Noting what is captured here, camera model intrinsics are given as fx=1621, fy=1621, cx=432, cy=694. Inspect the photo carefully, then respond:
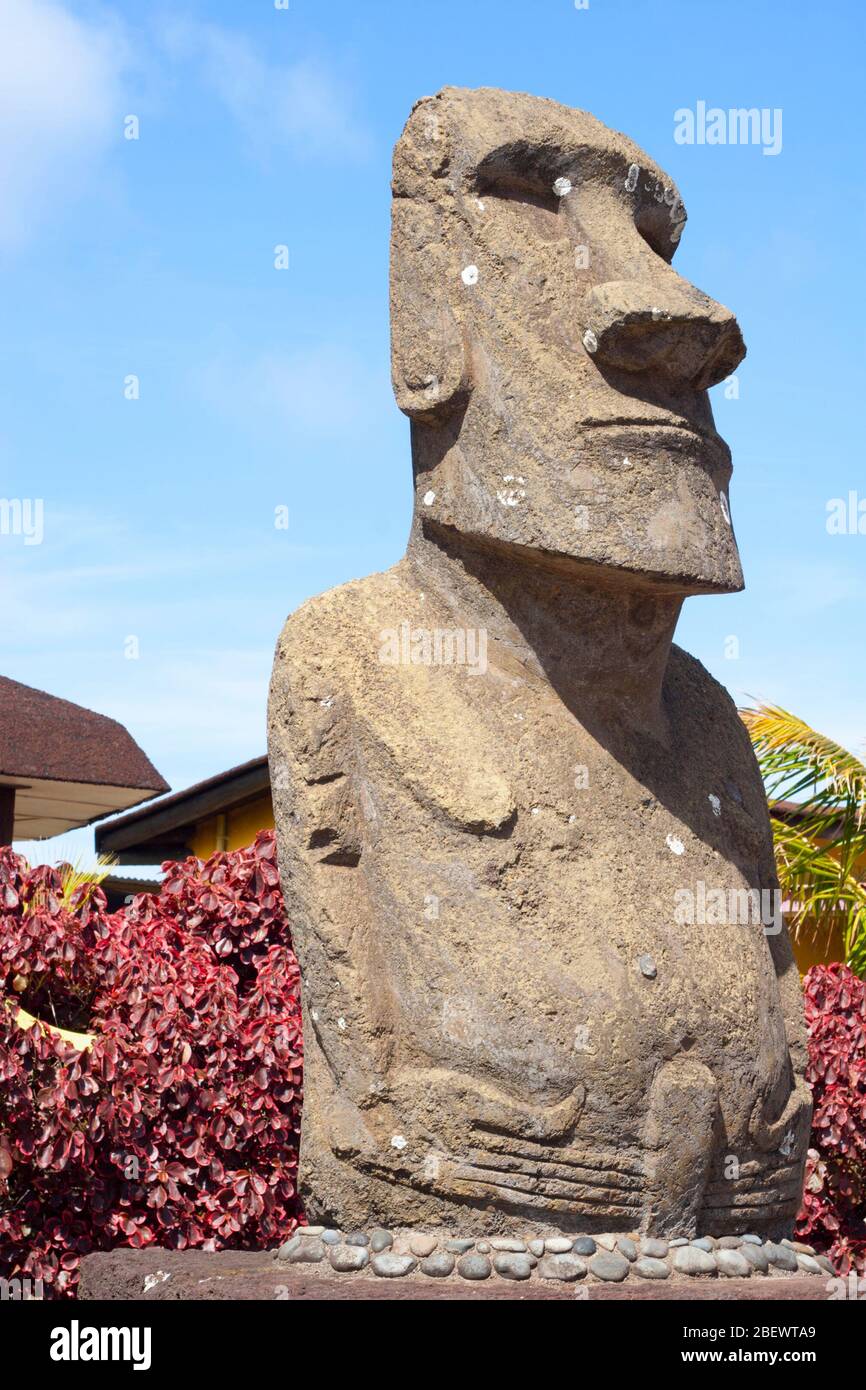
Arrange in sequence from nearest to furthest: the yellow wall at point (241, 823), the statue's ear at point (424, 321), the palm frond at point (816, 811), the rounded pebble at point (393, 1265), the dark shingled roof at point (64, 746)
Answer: the rounded pebble at point (393, 1265), the statue's ear at point (424, 321), the palm frond at point (816, 811), the dark shingled roof at point (64, 746), the yellow wall at point (241, 823)

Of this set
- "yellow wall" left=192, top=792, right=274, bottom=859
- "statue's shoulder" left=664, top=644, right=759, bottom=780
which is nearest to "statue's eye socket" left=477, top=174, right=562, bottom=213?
"statue's shoulder" left=664, top=644, right=759, bottom=780

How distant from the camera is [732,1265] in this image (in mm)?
3654

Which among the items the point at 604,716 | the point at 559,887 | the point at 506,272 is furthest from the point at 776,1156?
the point at 506,272

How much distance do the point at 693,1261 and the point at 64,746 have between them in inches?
348

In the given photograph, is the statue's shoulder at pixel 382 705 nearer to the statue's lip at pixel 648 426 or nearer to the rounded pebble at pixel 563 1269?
the statue's lip at pixel 648 426

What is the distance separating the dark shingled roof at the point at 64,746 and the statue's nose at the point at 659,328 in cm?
817

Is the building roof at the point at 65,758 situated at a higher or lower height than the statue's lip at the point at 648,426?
higher

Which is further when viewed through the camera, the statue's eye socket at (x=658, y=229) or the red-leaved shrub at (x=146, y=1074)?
the red-leaved shrub at (x=146, y=1074)

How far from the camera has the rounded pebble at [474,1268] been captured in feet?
11.5

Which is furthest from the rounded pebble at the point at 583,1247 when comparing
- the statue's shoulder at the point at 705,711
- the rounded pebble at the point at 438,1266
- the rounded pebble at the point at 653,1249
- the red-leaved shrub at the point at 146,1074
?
the red-leaved shrub at the point at 146,1074

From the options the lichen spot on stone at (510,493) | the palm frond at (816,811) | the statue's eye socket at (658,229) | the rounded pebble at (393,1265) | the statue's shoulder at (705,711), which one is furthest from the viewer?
the palm frond at (816,811)

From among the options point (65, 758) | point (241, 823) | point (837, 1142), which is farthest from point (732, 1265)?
point (241, 823)

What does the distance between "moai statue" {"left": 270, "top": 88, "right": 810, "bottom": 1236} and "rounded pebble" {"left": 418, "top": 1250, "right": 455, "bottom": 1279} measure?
0.35ft

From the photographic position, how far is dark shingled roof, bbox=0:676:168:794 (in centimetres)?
1148
